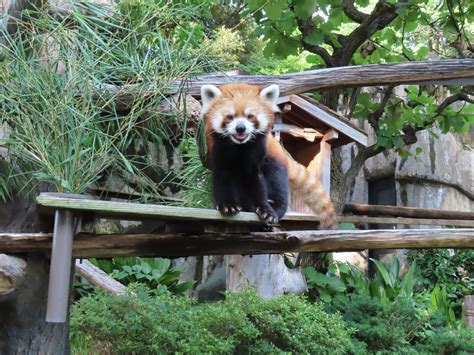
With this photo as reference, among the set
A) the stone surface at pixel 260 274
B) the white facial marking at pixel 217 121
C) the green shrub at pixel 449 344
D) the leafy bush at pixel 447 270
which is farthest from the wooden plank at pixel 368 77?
the leafy bush at pixel 447 270

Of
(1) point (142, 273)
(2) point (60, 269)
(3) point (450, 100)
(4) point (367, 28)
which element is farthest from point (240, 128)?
(3) point (450, 100)

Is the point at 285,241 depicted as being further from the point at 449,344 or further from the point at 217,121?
the point at 449,344

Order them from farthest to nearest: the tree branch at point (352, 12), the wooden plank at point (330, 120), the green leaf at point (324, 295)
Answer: the green leaf at point (324, 295) < the tree branch at point (352, 12) < the wooden plank at point (330, 120)

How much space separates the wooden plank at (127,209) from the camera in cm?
227

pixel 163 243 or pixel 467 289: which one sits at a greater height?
pixel 163 243

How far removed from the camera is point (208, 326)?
378cm

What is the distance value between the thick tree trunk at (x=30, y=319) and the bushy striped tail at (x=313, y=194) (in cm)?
189

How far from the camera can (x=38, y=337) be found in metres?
3.02

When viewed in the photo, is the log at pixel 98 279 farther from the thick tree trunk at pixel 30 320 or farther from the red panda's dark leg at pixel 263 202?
the red panda's dark leg at pixel 263 202

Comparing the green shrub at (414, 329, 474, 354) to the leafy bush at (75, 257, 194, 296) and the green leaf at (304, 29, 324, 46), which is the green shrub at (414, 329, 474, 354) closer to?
the leafy bush at (75, 257, 194, 296)

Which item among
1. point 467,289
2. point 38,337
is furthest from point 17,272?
point 467,289

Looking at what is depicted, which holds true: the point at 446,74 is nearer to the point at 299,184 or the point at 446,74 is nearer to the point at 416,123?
the point at 299,184

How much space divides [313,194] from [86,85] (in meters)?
1.96

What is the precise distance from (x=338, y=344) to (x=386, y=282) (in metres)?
3.09
